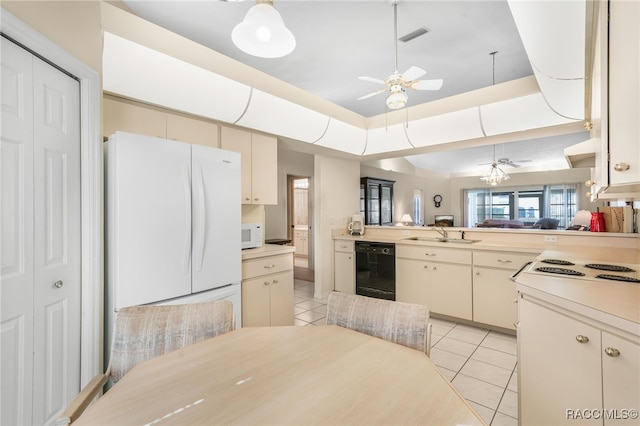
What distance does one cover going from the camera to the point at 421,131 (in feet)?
11.8

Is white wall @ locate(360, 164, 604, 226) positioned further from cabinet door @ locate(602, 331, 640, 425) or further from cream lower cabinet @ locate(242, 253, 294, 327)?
cabinet door @ locate(602, 331, 640, 425)

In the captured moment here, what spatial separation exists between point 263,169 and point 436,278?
8.08 feet

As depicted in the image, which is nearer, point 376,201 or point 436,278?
point 436,278

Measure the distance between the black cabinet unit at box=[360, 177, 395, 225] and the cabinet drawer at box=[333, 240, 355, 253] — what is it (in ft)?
7.89

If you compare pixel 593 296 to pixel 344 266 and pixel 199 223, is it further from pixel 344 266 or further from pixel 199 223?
pixel 344 266

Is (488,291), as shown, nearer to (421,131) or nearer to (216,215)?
(421,131)

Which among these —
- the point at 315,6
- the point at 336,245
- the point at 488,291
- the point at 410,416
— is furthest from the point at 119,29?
the point at 488,291

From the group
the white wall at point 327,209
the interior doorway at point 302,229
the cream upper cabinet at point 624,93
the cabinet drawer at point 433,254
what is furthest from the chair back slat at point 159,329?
the interior doorway at point 302,229

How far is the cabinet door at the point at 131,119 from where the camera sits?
2.15 m

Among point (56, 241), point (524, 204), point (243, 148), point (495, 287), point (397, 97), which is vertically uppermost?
point (397, 97)

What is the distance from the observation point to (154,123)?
241 centimetres

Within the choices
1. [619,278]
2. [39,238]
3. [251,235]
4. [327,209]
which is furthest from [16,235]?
[327,209]

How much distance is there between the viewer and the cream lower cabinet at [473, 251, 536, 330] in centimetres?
301

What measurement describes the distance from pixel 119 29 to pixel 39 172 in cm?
117
